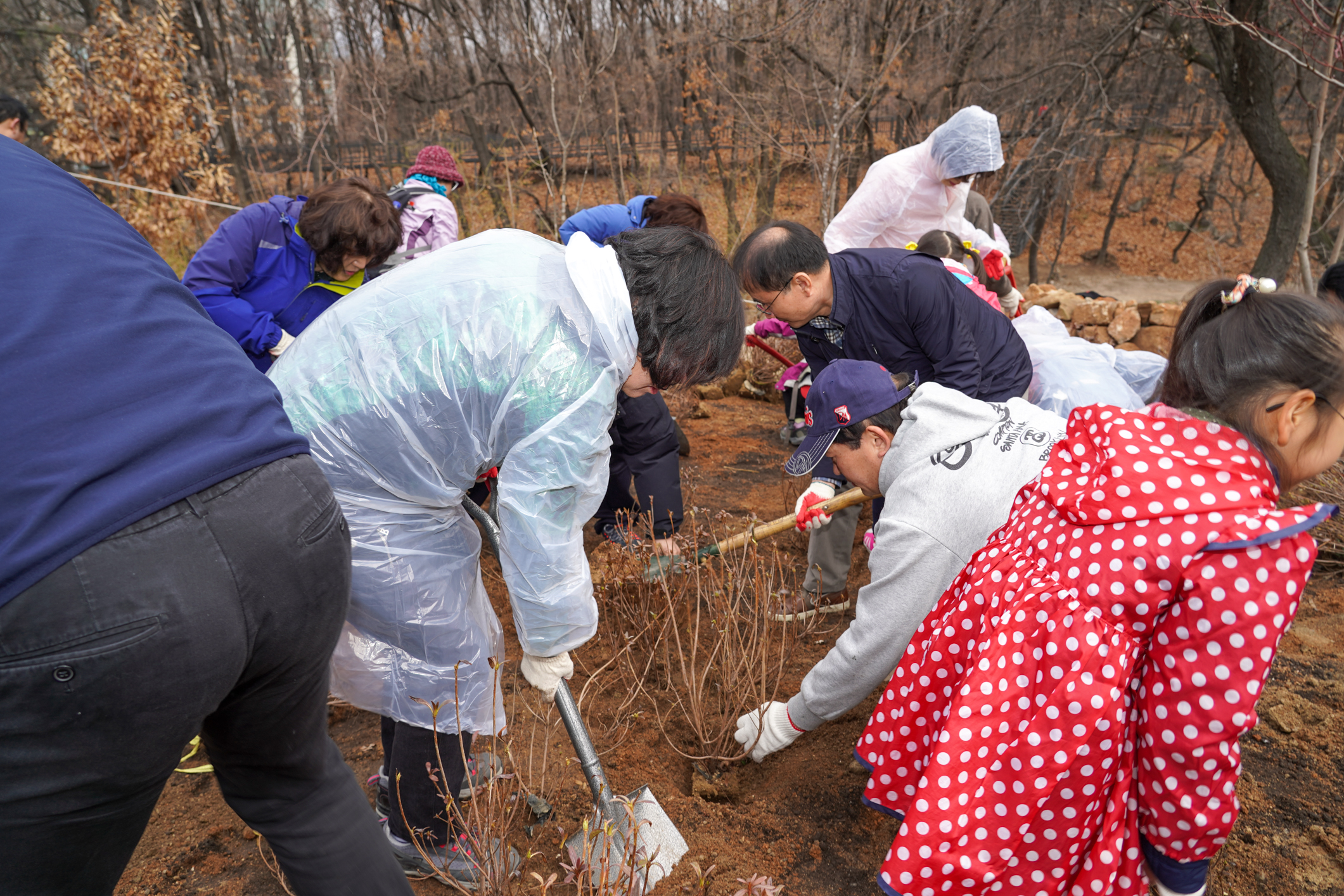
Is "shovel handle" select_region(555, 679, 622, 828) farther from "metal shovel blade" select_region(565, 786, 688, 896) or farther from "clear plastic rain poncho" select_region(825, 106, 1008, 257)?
"clear plastic rain poncho" select_region(825, 106, 1008, 257)

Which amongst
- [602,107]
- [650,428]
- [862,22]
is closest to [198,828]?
[650,428]

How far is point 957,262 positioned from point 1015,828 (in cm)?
256

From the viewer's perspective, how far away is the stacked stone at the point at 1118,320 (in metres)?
5.86

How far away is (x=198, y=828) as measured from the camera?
2.19 m

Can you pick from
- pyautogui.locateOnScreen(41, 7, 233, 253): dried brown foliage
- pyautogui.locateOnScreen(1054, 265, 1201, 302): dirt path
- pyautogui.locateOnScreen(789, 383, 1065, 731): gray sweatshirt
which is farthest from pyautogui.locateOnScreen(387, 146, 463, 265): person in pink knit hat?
pyautogui.locateOnScreen(1054, 265, 1201, 302): dirt path

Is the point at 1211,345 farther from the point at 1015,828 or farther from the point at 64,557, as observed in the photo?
the point at 64,557

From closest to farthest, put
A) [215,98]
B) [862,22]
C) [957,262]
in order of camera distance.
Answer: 1. [957,262]
2. [862,22]
3. [215,98]

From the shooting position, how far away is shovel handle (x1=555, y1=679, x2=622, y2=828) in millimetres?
1838

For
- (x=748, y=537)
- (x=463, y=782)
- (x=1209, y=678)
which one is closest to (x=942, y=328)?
(x=748, y=537)

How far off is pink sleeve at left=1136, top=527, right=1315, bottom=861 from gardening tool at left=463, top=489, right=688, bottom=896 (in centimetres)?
102

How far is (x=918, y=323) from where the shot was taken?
2688mm

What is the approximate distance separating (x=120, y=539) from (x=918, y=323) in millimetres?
2360

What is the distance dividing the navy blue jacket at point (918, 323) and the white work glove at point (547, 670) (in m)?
1.55

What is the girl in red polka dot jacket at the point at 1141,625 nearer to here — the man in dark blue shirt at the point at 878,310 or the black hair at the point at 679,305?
the black hair at the point at 679,305
